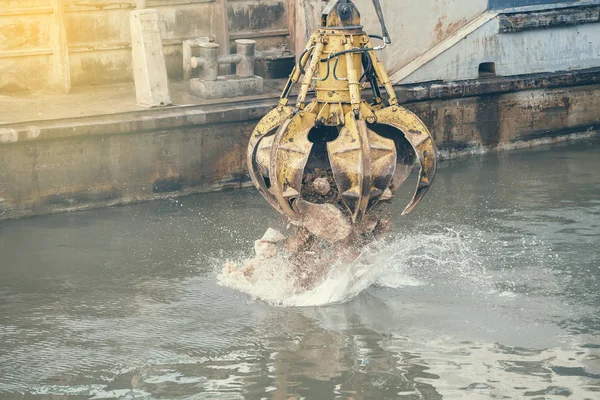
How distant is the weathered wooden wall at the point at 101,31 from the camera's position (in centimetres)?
1205

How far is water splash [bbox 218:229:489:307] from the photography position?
8.36m

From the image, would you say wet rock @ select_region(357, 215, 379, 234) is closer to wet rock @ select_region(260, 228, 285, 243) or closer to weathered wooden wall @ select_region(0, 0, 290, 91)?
wet rock @ select_region(260, 228, 285, 243)

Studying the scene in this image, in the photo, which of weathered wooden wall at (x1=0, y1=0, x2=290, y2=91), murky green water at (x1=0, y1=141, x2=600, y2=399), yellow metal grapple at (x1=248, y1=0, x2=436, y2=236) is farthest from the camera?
weathered wooden wall at (x1=0, y1=0, x2=290, y2=91)

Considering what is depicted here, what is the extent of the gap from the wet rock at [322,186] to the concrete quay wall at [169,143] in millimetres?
3611

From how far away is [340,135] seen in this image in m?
7.42

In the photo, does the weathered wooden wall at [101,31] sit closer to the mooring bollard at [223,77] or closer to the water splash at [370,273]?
the mooring bollard at [223,77]

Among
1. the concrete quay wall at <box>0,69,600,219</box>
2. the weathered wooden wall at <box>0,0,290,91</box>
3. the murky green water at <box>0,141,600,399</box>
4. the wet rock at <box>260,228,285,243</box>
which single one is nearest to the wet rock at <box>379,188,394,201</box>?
the murky green water at <box>0,141,600,399</box>

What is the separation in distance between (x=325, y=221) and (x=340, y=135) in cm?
72

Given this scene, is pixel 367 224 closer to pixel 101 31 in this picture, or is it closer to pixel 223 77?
pixel 223 77

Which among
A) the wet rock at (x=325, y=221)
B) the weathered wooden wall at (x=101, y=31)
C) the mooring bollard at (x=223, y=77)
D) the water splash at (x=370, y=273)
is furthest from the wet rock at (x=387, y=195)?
the weathered wooden wall at (x=101, y=31)

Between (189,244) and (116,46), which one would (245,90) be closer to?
(116,46)

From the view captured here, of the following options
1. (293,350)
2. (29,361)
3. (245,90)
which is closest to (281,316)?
(293,350)

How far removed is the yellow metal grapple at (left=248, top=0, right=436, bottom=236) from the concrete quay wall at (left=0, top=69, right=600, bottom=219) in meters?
3.35

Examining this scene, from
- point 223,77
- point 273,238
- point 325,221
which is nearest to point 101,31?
point 223,77
